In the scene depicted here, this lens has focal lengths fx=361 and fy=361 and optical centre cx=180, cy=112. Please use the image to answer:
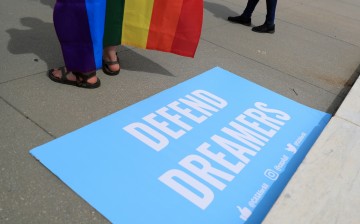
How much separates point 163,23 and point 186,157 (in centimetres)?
116

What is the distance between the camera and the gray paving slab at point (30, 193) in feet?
5.39

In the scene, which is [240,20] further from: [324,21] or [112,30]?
[112,30]

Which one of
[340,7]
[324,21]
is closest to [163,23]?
[324,21]

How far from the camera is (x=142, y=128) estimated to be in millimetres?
2340

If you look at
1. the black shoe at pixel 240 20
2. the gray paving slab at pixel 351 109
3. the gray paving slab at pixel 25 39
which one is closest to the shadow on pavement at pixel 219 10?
the black shoe at pixel 240 20

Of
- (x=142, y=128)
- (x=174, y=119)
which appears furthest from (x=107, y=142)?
(x=174, y=119)

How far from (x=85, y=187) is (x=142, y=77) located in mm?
1411

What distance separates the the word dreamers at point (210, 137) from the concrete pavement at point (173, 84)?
311 millimetres

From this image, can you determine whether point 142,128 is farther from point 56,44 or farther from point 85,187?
point 56,44

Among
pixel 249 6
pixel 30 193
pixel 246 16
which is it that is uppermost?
pixel 249 6

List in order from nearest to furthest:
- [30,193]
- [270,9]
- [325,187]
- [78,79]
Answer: [30,193]
[325,187]
[78,79]
[270,9]

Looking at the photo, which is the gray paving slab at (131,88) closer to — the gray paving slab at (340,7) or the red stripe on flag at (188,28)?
the red stripe on flag at (188,28)

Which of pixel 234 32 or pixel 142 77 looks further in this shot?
pixel 234 32

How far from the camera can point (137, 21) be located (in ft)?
9.05
